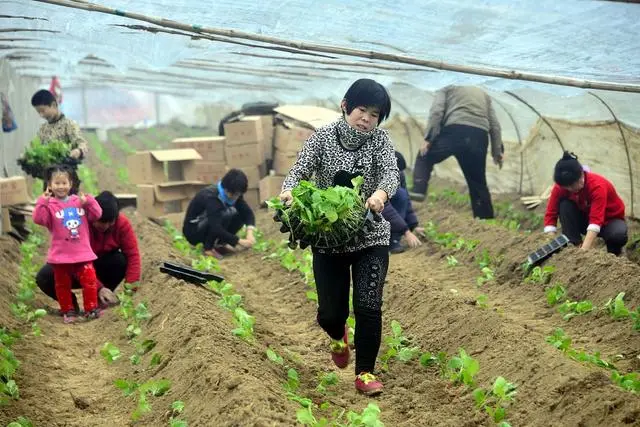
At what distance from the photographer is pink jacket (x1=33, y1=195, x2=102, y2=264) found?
757 centimetres

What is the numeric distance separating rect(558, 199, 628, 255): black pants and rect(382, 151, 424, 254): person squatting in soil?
5.81 ft

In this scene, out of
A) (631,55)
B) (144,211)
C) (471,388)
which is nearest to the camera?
(471,388)

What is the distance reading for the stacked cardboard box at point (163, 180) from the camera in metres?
12.3

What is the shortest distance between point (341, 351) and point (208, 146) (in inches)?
322

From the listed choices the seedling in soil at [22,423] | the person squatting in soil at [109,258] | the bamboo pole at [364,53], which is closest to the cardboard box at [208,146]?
the bamboo pole at [364,53]

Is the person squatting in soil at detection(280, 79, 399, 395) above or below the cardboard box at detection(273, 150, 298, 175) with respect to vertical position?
above

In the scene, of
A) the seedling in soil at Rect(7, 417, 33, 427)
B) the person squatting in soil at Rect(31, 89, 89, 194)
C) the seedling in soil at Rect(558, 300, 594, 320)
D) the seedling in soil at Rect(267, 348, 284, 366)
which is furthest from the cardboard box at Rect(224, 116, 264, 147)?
the seedling in soil at Rect(7, 417, 33, 427)

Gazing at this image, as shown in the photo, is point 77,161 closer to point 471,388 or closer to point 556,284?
point 556,284

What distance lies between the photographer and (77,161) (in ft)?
36.8

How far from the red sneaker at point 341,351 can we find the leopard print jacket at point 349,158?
0.77 m

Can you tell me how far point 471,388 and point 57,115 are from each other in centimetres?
733

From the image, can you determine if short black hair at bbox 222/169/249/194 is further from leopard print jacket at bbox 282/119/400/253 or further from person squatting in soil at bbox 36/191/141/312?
leopard print jacket at bbox 282/119/400/253

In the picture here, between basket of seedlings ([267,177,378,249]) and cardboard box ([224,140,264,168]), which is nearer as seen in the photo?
basket of seedlings ([267,177,378,249])

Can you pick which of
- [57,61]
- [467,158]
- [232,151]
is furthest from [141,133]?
[467,158]
